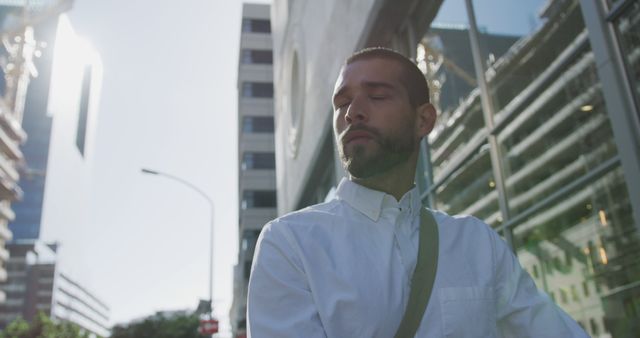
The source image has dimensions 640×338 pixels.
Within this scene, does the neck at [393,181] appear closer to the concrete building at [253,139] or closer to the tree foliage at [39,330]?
the tree foliage at [39,330]

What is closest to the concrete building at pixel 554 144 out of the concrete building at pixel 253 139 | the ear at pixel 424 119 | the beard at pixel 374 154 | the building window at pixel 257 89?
the ear at pixel 424 119

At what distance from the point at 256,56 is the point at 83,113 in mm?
140287

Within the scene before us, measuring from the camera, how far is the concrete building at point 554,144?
4.60 meters

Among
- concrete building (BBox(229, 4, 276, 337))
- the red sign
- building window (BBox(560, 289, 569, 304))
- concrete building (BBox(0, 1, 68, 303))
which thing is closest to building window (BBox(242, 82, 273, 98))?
concrete building (BBox(229, 4, 276, 337))

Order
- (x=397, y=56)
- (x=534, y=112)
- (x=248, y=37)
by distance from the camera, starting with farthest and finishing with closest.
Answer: (x=248, y=37) → (x=534, y=112) → (x=397, y=56)

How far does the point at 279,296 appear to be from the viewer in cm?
136

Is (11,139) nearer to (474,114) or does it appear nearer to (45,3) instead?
(45,3)

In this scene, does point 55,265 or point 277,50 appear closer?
point 277,50

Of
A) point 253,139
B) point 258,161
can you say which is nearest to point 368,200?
point 258,161

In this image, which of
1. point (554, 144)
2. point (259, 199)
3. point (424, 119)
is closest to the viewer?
point (424, 119)

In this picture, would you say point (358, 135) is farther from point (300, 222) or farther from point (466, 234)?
point (466, 234)

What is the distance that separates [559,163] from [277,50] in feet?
68.7

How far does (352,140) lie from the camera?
164cm

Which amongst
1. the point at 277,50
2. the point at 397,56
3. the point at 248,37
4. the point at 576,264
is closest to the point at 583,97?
the point at 576,264
